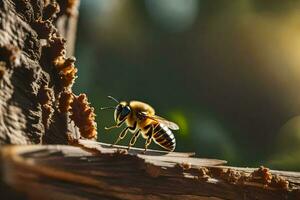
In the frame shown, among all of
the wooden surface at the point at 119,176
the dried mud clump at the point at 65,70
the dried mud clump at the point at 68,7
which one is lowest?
the wooden surface at the point at 119,176

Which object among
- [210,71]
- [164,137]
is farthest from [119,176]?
[210,71]

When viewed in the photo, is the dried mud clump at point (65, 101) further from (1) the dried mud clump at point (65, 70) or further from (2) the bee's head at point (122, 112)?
(2) the bee's head at point (122, 112)

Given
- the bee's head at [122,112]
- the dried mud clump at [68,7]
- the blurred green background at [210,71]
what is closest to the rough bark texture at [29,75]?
the dried mud clump at [68,7]

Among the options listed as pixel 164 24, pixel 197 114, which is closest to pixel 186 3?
pixel 164 24

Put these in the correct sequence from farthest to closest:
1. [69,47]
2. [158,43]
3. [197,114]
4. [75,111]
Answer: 1. [158,43]
2. [197,114]
3. [69,47]
4. [75,111]

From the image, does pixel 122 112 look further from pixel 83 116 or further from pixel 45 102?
pixel 45 102

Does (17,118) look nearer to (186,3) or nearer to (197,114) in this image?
(197,114)
